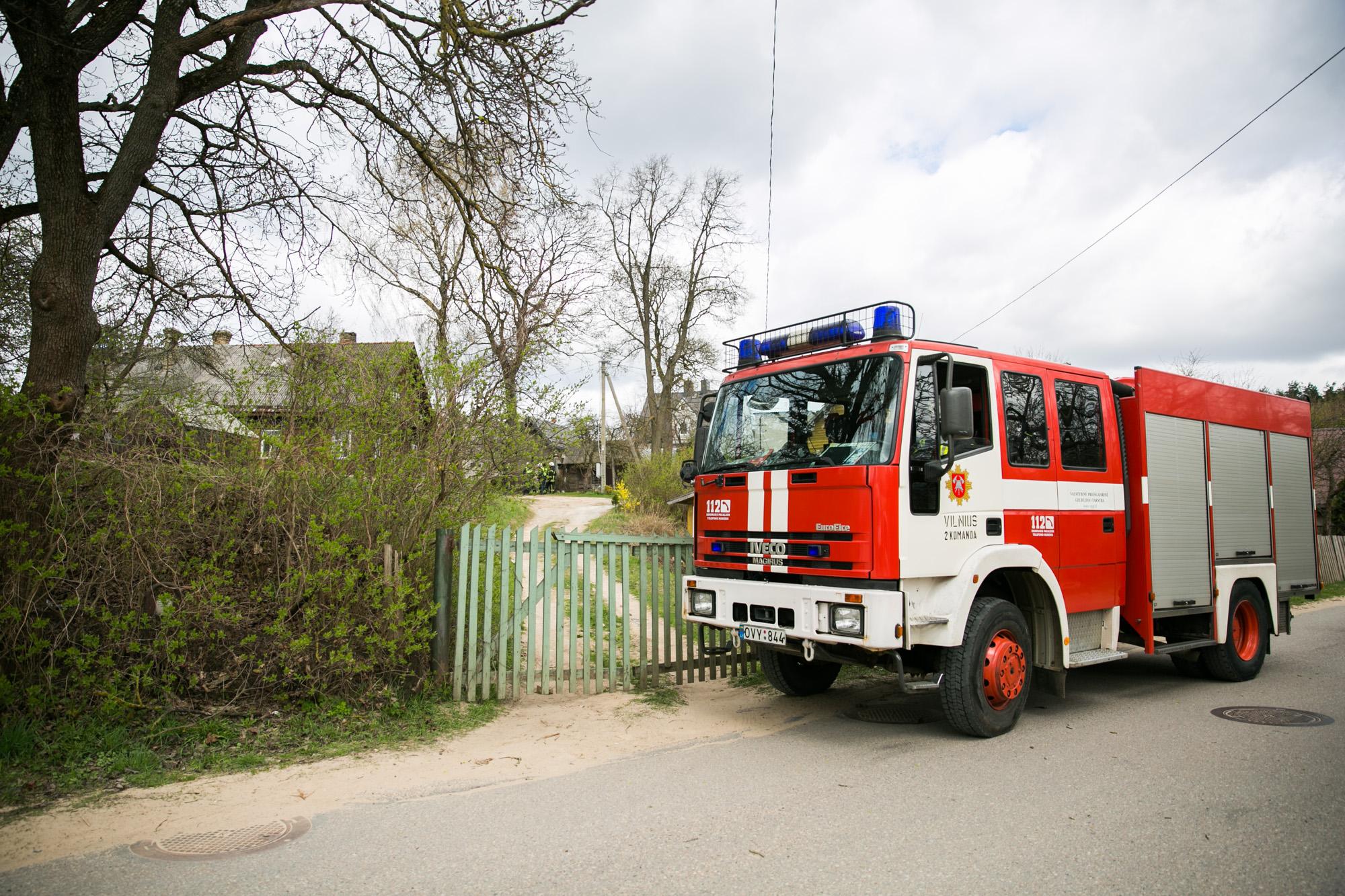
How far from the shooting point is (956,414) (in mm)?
5086

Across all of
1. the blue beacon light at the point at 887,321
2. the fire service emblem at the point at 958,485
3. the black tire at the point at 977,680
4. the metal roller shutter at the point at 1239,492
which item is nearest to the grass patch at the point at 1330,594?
the metal roller shutter at the point at 1239,492

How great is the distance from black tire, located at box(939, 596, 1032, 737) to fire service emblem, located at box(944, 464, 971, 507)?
81cm

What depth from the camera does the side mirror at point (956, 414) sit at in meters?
5.07

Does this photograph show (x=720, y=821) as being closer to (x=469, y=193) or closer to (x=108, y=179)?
(x=108, y=179)

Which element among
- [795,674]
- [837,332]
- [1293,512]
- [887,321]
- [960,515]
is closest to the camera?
[960,515]

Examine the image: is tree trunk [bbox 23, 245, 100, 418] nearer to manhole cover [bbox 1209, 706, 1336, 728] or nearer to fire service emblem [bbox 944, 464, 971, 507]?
fire service emblem [bbox 944, 464, 971, 507]

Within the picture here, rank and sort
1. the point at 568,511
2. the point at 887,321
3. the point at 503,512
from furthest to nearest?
the point at 568,511 → the point at 503,512 → the point at 887,321

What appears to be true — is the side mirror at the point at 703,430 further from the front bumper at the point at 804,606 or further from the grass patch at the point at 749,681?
the grass patch at the point at 749,681

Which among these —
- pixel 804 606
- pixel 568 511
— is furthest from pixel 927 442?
pixel 568 511

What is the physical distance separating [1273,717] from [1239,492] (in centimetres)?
238

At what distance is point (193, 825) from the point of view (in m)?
3.95

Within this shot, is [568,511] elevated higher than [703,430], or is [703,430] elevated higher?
[703,430]

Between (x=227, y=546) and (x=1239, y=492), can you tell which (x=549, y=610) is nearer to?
(x=227, y=546)

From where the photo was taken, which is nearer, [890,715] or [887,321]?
[887,321]
